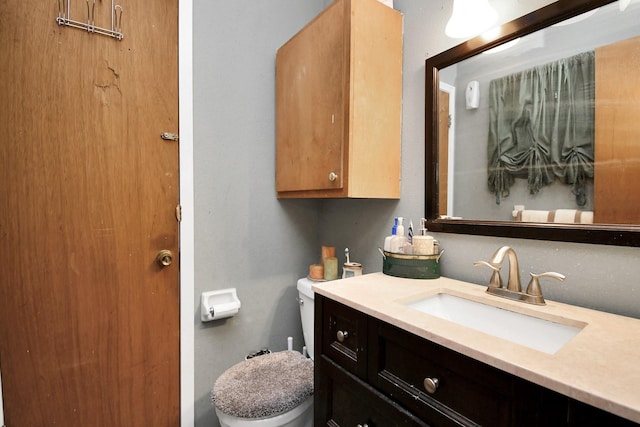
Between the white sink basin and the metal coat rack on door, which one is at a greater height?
the metal coat rack on door

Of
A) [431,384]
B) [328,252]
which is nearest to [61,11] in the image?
[328,252]

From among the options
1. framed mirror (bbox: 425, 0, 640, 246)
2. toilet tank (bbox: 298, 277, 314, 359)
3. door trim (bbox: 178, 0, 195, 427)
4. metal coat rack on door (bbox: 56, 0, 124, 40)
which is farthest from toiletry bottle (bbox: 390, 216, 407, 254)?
metal coat rack on door (bbox: 56, 0, 124, 40)

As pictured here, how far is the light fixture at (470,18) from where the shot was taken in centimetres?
102

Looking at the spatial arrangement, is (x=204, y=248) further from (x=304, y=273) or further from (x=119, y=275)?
(x=304, y=273)

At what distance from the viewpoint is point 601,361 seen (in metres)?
0.53

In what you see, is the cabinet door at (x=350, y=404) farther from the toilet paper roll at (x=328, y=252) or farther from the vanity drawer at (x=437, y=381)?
the toilet paper roll at (x=328, y=252)

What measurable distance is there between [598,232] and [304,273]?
127 centimetres

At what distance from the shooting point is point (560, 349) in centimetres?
58

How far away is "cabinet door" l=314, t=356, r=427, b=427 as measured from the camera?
0.73 m

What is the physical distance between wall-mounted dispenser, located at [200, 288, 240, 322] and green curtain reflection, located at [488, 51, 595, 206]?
3.93 ft

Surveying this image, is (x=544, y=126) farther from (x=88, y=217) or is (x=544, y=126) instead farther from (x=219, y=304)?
(x=88, y=217)

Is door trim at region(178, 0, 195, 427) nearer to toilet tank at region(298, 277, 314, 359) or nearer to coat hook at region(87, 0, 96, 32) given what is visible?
coat hook at region(87, 0, 96, 32)

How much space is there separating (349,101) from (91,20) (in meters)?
1.02

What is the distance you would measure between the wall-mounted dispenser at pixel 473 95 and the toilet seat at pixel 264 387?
1.20 m
